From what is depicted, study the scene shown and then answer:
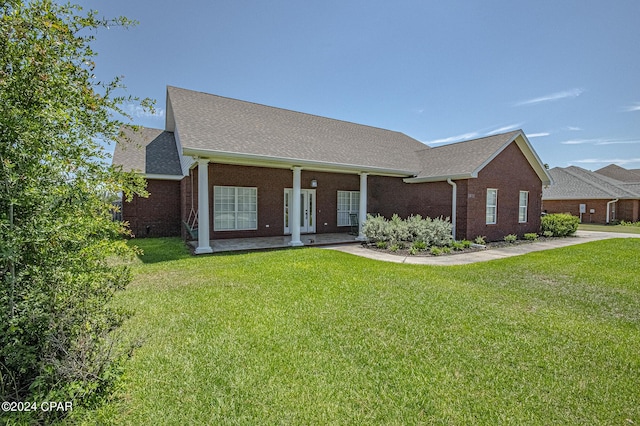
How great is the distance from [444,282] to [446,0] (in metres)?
9.99

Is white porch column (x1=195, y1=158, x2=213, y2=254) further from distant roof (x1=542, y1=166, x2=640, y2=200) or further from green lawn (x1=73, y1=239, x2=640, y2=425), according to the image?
distant roof (x1=542, y1=166, x2=640, y2=200)

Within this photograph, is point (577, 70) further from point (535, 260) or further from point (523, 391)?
point (523, 391)

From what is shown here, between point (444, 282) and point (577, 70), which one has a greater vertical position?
point (577, 70)

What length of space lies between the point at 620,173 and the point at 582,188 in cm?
2578

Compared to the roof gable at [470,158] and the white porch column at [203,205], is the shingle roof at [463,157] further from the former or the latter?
the white porch column at [203,205]

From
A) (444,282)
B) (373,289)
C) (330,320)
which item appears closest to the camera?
(330,320)

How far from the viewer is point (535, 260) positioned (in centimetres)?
948

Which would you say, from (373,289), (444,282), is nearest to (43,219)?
(373,289)

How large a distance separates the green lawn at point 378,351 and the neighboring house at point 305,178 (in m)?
5.28

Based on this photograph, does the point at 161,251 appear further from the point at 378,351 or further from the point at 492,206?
the point at 492,206

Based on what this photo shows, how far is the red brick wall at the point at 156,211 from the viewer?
45.3 ft

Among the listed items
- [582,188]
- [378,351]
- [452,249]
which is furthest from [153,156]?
[582,188]

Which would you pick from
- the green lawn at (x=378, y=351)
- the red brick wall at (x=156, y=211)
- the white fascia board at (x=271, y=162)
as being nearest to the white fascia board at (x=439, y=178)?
the white fascia board at (x=271, y=162)

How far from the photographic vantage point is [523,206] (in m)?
15.0
